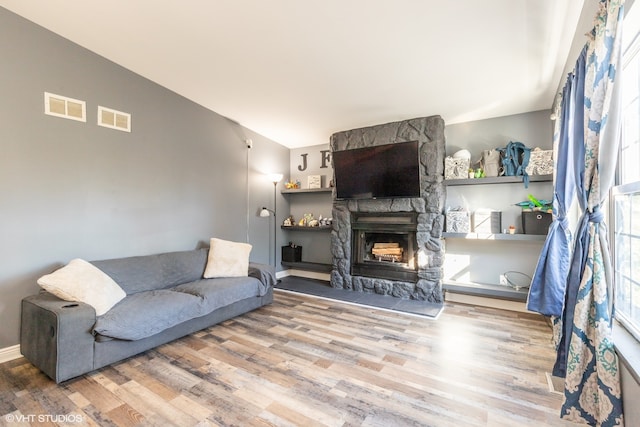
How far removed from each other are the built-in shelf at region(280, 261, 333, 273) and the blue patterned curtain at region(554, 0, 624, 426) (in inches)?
134

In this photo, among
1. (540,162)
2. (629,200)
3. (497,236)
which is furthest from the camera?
(497,236)

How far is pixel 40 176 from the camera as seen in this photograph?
2.49 meters

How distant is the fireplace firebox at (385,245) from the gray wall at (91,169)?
1.93 metres

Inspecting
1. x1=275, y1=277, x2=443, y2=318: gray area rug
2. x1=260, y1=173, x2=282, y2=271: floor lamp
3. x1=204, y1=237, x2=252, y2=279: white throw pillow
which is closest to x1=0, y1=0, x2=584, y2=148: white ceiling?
x1=260, y1=173, x2=282, y2=271: floor lamp

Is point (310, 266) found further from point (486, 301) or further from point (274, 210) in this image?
point (486, 301)

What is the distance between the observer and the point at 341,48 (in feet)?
8.25

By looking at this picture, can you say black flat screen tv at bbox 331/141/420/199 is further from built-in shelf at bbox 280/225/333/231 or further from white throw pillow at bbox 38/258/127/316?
white throw pillow at bbox 38/258/127/316

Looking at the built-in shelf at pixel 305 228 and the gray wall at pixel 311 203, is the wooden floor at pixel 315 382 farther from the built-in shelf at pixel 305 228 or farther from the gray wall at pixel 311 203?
the gray wall at pixel 311 203

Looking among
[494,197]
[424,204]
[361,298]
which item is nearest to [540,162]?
[494,197]

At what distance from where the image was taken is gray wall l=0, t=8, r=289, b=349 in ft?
7.71

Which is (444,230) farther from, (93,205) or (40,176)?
(40,176)

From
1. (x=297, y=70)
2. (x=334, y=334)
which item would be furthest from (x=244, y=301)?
(x=297, y=70)

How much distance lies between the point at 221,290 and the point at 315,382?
4.62 feet

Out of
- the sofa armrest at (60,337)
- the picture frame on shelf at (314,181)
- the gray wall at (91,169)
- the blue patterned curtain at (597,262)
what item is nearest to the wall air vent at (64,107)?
the gray wall at (91,169)
